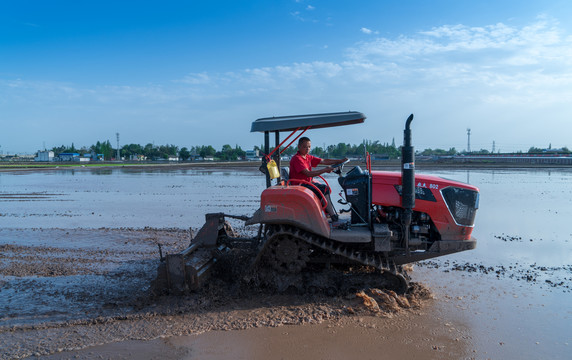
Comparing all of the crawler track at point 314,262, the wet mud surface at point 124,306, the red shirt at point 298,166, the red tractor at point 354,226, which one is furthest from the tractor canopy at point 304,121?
the wet mud surface at point 124,306

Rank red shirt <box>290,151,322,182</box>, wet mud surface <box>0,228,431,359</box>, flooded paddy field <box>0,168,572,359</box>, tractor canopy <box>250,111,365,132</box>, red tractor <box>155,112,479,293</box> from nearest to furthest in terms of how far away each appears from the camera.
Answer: flooded paddy field <box>0,168,572,359</box>, wet mud surface <box>0,228,431,359</box>, red tractor <box>155,112,479,293</box>, tractor canopy <box>250,111,365,132</box>, red shirt <box>290,151,322,182</box>

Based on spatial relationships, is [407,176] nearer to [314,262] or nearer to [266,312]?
[314,262]

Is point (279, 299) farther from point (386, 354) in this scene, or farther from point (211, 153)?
point (211, 153)

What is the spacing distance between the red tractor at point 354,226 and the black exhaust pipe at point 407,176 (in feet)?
0.04

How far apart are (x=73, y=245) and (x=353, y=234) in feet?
20.9

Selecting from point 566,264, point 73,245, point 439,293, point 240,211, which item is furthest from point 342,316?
point 240,211

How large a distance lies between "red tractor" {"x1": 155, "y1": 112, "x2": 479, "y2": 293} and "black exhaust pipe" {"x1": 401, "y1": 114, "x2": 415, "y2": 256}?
12 mm

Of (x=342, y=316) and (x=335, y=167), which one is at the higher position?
(x=335, y=167)

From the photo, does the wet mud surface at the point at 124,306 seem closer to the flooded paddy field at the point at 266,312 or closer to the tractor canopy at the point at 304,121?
the flooded paddy field at the point at 266,312

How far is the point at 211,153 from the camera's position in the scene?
372 feet

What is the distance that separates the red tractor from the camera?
17.1 ft

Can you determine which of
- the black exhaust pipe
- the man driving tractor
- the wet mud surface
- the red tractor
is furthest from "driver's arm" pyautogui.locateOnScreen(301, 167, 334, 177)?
the wet mud surface

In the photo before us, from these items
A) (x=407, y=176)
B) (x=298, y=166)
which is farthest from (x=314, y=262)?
(x=407, y=176)

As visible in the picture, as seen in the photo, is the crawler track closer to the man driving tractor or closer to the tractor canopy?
the man driving tractor
